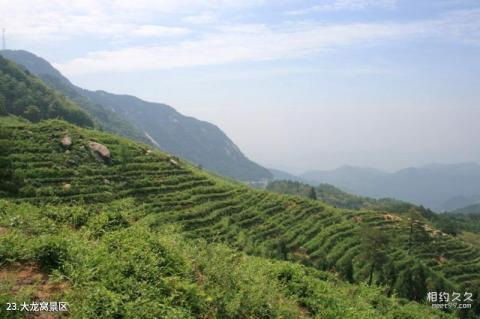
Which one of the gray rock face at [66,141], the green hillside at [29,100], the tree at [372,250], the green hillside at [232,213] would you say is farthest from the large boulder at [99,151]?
the green hillside at [29,100]

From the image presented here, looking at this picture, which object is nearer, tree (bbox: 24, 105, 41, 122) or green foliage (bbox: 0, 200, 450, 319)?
green foliage (bbox: 0, 200, 450, 319)

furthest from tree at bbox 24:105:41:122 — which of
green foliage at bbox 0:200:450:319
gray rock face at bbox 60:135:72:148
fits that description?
green foliage at bbox 0:200:450:319

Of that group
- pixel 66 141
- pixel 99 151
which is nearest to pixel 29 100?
pixel 66 141

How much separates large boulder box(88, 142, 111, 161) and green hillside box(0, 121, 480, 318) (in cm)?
29

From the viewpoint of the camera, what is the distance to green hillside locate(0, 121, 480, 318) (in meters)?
55.4

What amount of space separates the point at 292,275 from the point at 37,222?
10350mm

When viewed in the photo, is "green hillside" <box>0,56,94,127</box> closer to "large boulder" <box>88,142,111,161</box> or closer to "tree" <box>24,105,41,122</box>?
"tree" <box>24,105,41,122</box>

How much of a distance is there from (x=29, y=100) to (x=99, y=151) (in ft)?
288

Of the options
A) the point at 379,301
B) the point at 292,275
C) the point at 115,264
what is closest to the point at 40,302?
the point at 115,264

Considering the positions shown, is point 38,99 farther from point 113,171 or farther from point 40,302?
point 40,302

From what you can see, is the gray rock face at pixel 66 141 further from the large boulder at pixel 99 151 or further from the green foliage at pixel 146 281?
the green foliage at pixel 146 281

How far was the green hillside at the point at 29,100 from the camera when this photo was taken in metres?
131

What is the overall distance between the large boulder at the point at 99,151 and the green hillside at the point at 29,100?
64902 millimetres

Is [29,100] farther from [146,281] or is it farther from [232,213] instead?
[146,281]
